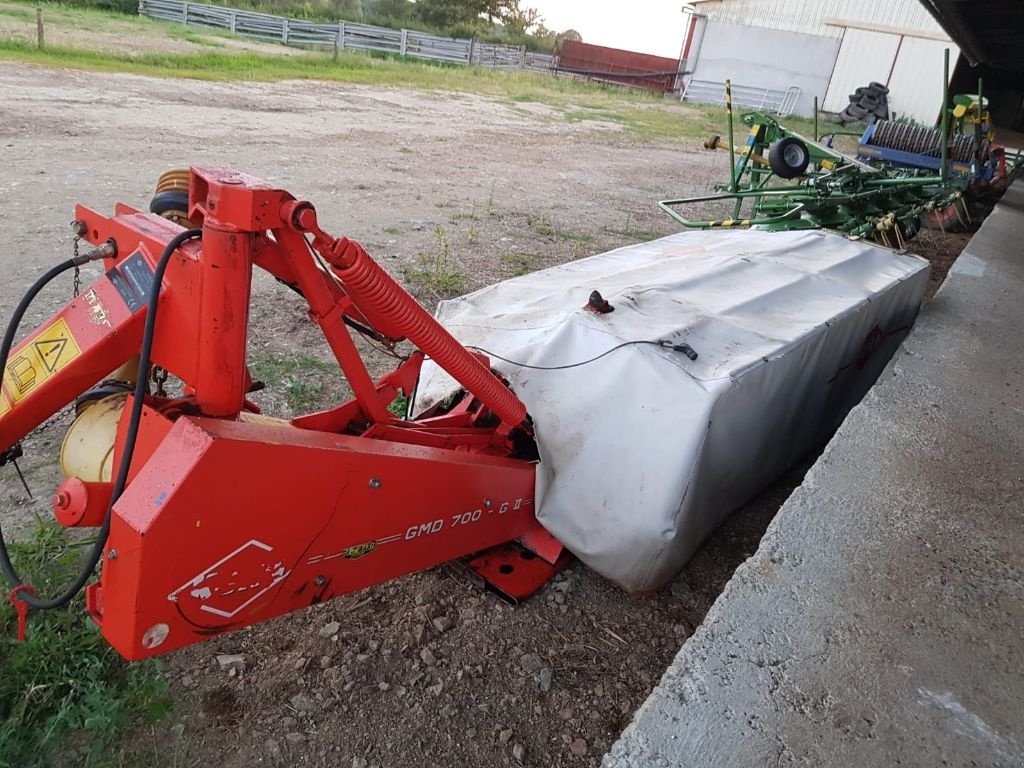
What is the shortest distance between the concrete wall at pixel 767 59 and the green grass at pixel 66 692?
29406mm

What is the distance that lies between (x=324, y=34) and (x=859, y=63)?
18.4 metres

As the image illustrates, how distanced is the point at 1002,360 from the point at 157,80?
13.5m

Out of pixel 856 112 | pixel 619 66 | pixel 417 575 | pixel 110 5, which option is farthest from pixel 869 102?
pixel 110 5

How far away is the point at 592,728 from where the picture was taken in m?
2.29

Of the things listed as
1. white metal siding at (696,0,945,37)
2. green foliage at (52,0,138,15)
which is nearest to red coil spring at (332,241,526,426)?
white metal siding at (696,0,945,37)

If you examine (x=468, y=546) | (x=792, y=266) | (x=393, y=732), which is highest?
(x=792, y=266)

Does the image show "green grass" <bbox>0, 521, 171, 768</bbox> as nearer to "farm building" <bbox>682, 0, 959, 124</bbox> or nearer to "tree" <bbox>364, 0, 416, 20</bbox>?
"farm building" <bbox>682, 0, 959, 124</bbox>

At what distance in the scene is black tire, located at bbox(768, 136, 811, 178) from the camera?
245 inches

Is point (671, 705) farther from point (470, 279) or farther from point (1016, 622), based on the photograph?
point (470, 279)

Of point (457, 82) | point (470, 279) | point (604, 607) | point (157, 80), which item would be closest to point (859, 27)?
point (457, 82)

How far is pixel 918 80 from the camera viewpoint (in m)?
24.0

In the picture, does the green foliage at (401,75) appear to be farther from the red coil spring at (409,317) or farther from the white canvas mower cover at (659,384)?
the red coil spring at (409,317)

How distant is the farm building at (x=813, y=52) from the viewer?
23.9 m

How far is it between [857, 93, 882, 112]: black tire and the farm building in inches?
301
